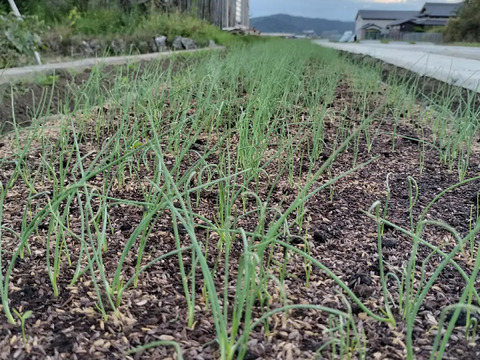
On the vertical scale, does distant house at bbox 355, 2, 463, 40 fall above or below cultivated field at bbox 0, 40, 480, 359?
above

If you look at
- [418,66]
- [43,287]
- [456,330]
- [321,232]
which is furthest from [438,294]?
[418,66]

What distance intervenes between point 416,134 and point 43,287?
6.65ft

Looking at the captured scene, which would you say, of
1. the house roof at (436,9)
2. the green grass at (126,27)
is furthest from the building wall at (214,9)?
the house roof at (436,9)

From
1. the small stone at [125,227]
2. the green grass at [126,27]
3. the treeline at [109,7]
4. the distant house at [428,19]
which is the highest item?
the distant house at [428,19]

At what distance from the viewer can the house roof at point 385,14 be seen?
51109 millimetres

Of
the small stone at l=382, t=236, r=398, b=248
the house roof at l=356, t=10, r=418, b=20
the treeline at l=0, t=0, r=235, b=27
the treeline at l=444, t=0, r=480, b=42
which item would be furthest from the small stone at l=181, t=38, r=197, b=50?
the house roof at l=356, t=10, r=418, b=20

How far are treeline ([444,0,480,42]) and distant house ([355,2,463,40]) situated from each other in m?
15.5

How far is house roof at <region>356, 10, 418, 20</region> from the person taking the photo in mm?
51109

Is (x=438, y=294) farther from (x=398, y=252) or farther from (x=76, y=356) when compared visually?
(x=76, y=356)

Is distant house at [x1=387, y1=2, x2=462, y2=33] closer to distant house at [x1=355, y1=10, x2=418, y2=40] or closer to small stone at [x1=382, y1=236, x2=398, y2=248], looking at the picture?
distant house at [x1=355, y1=10, x2=418, y2=40]

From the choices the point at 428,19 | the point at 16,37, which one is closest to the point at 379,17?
the point at 428,19

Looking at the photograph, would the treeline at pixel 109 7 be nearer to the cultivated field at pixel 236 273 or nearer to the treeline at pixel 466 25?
the cultivated field at pixel 236 273

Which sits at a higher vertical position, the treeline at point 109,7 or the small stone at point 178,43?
the treeline at point 109,7

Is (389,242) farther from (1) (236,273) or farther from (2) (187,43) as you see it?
(2) (187,43)
